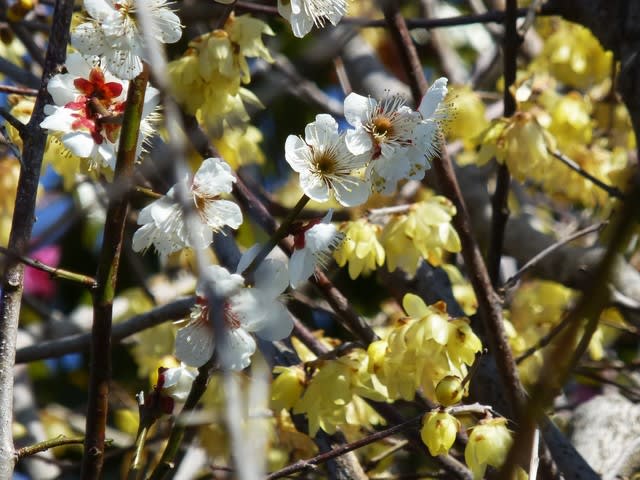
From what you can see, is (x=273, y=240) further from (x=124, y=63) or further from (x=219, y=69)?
(x=219, y=69)

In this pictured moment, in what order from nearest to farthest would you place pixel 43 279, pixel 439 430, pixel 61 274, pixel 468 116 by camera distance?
1. pixel 61 274
2. pixel 439 430
3. pixel 468 116
4. pixel 43 279

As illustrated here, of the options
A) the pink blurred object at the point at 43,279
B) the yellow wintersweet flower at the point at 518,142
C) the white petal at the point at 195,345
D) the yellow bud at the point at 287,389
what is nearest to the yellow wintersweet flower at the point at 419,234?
the yellow wintersweet flower at the point at 518,142

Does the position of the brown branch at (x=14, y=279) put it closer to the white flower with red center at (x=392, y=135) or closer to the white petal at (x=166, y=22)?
the white petal at (x=166, y=22)

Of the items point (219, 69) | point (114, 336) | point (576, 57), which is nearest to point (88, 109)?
point (219, 69)

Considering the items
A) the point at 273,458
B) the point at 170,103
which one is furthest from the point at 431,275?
the point at 170,103

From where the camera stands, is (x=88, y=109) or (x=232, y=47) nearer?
(x=88, y=109)

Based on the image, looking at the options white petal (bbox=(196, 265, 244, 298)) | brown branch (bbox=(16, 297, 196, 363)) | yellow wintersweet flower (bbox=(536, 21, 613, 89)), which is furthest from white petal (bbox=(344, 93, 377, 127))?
yellow wintersweet flower (bbox=(536, 21, 613, 89))
